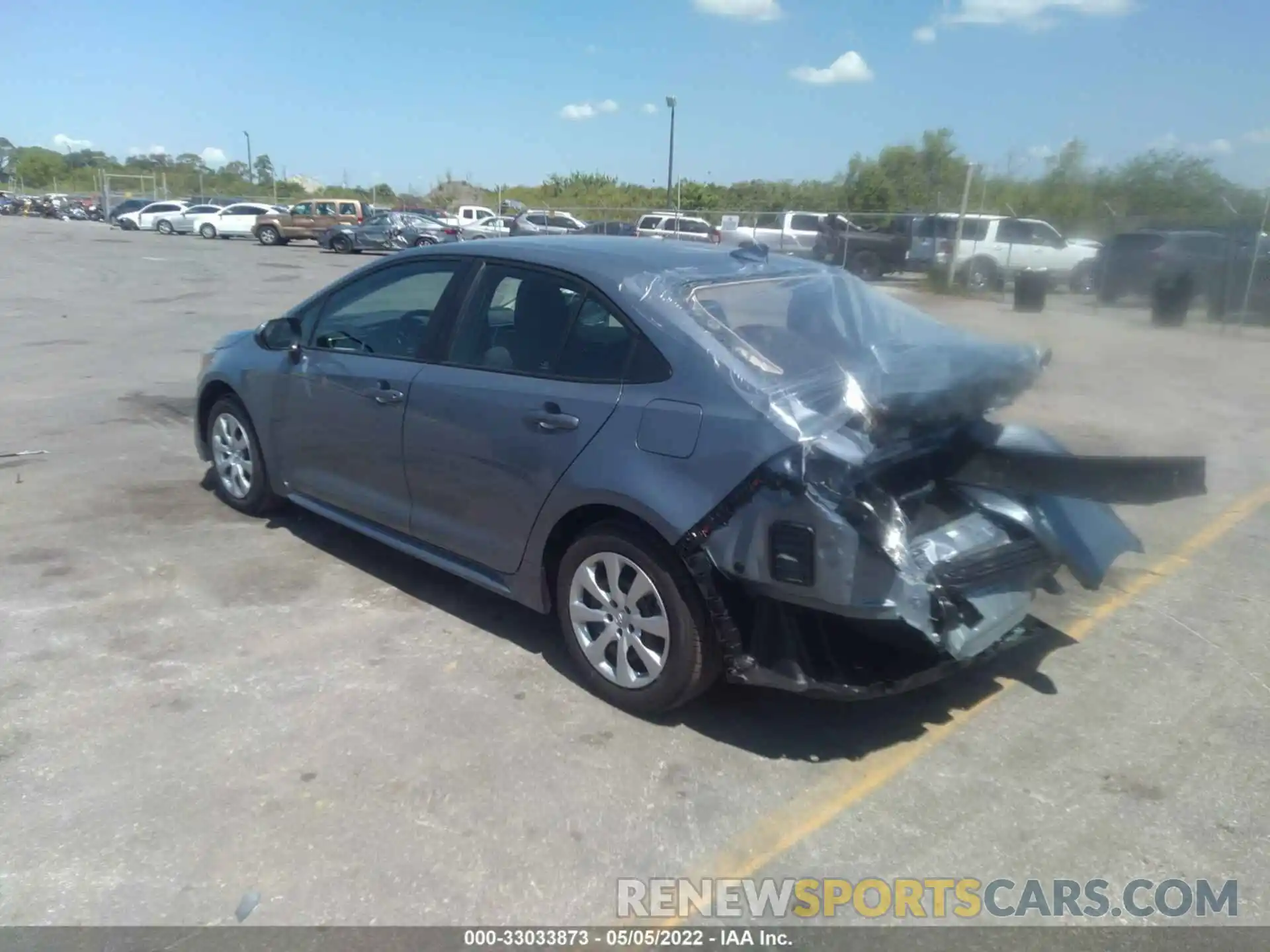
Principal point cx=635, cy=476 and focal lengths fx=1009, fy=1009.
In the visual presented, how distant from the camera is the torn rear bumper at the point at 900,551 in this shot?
324 cm

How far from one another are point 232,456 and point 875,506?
4032 mm

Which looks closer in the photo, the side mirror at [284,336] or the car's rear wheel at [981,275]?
the side mirror at [284,336]

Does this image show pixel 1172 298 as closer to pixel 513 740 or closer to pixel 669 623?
pixel 669 623

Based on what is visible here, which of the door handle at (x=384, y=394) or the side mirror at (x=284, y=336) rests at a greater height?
the side mirror at (x=284, y=336)

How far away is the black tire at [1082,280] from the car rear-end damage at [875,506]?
5.53 feet

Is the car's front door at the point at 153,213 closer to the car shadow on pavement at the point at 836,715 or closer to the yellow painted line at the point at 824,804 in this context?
the car shadow on pavement at the point at 836,715

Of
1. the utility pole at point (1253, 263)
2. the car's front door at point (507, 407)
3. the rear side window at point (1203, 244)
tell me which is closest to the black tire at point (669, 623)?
the car's front door at point (507, 407)

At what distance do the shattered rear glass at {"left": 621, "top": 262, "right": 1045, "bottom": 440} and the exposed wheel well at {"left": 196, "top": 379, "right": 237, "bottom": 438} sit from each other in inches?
118

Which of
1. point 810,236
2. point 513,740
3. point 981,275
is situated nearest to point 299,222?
point 810,236

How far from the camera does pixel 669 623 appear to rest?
141 inches

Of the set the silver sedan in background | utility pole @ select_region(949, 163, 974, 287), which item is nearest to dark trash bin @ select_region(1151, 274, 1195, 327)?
utility pole @ select_region(949, 163, 974, 287)

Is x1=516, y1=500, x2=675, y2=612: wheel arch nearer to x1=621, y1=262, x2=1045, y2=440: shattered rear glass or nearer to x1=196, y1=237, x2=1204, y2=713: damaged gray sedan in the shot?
x1=196, y1=237, x2=1204, y2=713: damaged gray sedan

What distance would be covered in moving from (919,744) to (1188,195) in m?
3.77

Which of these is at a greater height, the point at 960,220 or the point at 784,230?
the point at 960,220
